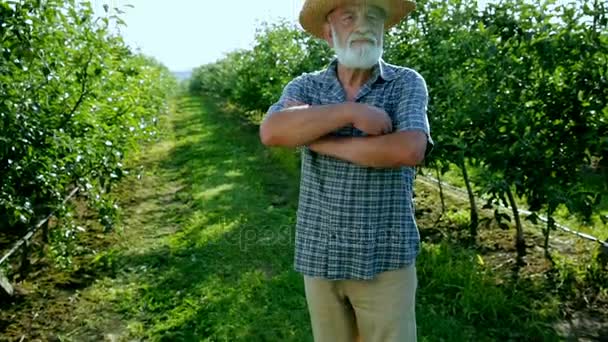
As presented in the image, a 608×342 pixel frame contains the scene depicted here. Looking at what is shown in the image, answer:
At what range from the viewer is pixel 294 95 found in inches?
77.7

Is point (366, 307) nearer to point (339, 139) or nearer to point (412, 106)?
point (339, 139)

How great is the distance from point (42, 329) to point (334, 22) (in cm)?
313

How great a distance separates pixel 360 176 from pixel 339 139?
15cm

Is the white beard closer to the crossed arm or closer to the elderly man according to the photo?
the elderly man

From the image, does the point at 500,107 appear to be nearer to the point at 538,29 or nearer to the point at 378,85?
the point at 538,29

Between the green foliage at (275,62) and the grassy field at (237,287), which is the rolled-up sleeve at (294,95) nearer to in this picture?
the grassy field at (237,287)

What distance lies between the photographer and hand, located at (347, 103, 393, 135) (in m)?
1.73

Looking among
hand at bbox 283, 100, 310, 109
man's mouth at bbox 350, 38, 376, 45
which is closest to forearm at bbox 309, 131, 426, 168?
hand at bbox 283, 100, 310, 109

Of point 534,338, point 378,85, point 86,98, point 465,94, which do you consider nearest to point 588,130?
point 465,94

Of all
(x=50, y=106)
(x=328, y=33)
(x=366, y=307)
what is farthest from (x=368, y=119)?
(x=50, y=106)

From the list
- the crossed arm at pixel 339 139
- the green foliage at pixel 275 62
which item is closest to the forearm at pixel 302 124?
the crossed arm at pixel 339 139

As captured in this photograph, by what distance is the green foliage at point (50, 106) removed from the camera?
299 cm

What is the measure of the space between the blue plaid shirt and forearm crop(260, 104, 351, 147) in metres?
0.08

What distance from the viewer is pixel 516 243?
4.86m
